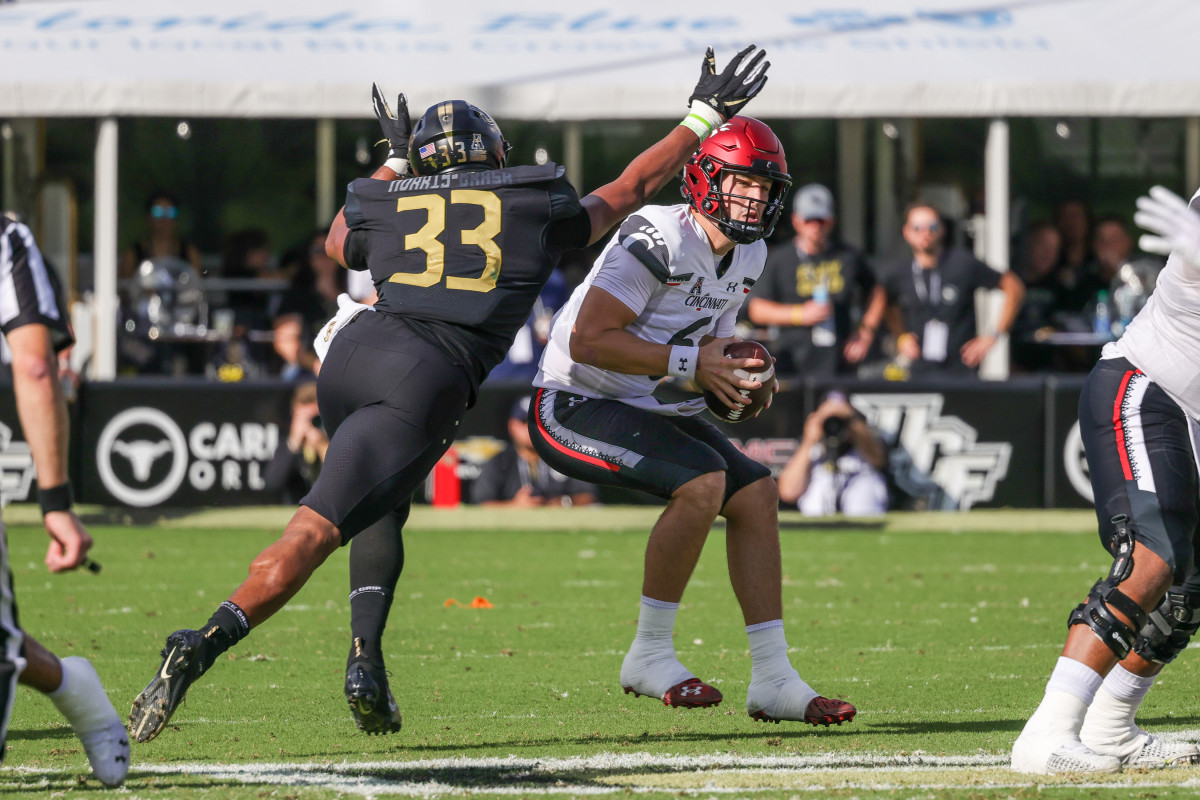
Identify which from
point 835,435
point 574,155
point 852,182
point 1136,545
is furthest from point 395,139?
point 852,182

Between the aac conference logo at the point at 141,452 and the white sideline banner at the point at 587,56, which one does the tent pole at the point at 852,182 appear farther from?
the aac conference logo at the point at 141,452

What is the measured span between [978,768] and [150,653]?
3.74 metres

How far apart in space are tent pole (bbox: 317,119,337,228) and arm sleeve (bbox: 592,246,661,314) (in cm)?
1216

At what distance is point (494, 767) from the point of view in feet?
15.5

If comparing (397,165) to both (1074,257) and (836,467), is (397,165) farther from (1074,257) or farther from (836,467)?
(1074,257)

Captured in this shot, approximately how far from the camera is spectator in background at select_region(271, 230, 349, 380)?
12969mm

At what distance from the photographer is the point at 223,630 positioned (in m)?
4.50

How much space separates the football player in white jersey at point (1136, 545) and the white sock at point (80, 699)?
249cm

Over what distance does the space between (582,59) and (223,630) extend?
10.5 meters

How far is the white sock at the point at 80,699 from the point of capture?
4.19 meters

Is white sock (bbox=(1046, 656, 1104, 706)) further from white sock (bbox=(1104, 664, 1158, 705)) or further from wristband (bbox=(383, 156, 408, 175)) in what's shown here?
wristband (bbox=(383, 156, 408, 175))

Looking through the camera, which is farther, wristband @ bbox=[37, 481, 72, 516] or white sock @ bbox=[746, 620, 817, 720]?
white sock @ bbox=[746, 620, 817, 720]

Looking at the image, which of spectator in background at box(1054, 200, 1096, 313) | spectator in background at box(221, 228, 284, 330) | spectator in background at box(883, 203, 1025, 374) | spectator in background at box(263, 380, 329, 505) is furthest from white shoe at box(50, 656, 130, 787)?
spectator in background at box(221, 228, 284, 330)

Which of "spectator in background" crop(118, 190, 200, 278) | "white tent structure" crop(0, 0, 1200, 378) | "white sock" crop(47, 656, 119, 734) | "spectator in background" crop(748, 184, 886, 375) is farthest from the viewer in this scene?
"spectator in background" crop(118, 190, 200, 278)
